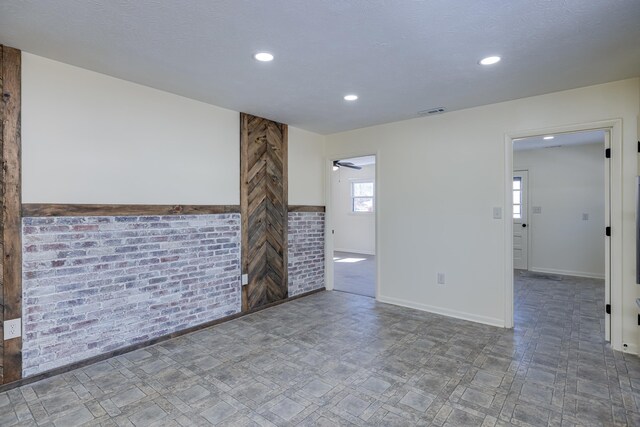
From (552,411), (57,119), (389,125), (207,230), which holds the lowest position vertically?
(552,411)

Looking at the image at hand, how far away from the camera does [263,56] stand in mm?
2459

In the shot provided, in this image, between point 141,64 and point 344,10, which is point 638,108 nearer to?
point 344,10

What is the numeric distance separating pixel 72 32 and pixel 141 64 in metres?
0.51

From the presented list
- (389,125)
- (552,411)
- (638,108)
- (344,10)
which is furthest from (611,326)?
(344,10)

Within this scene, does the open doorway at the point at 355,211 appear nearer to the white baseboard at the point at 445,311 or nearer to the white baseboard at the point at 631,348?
the white baseboard at the point at 445,311

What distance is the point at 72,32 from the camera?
2.13 meters

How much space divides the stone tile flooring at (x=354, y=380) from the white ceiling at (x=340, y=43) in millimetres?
2353

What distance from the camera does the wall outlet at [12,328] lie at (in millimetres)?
2344

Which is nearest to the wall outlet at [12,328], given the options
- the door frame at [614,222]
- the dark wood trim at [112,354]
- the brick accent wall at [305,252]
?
the dark wood trim at [112,354]

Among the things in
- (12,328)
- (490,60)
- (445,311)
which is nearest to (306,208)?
(445,311)

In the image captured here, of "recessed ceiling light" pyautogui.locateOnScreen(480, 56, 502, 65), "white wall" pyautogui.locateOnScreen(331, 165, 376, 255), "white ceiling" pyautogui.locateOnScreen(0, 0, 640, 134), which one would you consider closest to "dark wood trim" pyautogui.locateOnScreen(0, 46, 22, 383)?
"white ceiling" pyautogui.locateOnScreen(0, 0, 640, 134)

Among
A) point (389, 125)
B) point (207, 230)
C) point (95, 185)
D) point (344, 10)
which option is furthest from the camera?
point (389, 125)

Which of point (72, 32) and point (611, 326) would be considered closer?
point (72, 32)

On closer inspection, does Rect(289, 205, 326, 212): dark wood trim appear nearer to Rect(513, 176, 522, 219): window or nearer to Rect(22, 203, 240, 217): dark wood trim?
Rect(22, 203, 240, 217): dark wood trim
